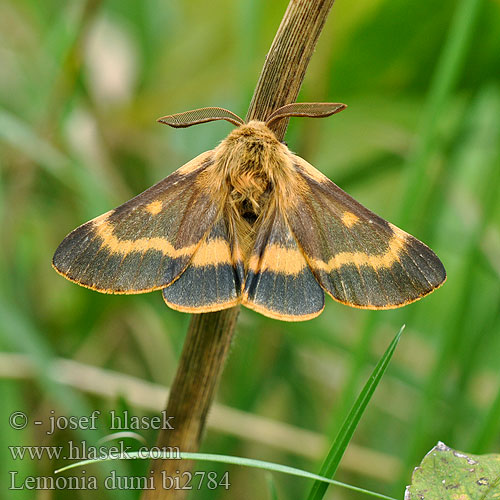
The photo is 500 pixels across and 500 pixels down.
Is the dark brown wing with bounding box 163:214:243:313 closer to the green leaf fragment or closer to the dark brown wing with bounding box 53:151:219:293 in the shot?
the dark brown wing with bounding box 53:151:219:293

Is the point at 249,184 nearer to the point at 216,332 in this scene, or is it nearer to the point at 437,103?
the point at 216,332

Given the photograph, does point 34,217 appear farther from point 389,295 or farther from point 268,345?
point 389,295

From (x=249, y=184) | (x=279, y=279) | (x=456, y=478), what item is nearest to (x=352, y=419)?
(x=456, y=478)

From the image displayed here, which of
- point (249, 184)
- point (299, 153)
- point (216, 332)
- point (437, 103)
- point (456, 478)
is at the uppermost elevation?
point (299, 153)

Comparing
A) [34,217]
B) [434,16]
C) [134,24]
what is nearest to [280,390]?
[34,217]

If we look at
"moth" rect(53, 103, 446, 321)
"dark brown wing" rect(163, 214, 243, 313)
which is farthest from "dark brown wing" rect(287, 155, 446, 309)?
"dark brown wing" rect(163, 214, 243, 313)

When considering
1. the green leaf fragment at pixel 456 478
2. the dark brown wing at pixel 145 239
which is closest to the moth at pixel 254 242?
the dark brown wing at pixel 145 239
